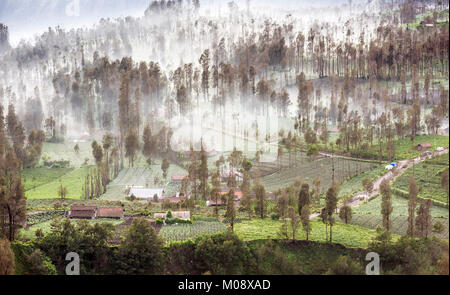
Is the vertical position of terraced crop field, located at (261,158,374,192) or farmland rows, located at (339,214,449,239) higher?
terraced crop field, located at (261,158,374,192)

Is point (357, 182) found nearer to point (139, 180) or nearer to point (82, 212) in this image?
point (139, 180)

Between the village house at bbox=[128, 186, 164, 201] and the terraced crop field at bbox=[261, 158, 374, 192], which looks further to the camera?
the terraced crop field at bbox=[261, 158, 374, 192]

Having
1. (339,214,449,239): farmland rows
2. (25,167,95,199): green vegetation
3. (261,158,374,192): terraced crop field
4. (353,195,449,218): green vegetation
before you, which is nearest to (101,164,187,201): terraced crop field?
(25,167,95,199): green vegetation

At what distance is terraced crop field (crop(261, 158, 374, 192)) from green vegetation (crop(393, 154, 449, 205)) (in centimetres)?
182

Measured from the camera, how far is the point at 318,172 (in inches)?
453

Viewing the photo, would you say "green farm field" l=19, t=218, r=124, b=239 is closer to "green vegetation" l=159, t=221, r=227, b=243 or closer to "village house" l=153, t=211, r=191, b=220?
"village house" l=153, t=211, r=191, b=220

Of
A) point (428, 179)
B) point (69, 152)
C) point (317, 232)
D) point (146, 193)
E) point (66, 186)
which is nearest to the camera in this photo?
point (317, 232)

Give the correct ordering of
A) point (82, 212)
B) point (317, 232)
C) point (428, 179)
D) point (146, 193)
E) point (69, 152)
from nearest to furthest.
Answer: point (317, 232) < point (428, 179) < point (82, 212) < point (146, 193) < point (69, 152)

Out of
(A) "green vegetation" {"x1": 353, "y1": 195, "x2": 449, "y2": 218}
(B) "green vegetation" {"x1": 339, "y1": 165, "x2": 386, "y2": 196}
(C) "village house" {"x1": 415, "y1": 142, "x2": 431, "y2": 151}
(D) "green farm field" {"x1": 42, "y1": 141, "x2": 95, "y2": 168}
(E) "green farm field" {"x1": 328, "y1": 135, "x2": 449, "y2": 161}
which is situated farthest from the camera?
(D) "green farm field" {"x1": 42, "y1": 141, "x2": 95, "y2": 168}

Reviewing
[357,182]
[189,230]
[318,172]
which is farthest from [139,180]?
[357,182]

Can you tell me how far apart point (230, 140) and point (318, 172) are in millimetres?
2689

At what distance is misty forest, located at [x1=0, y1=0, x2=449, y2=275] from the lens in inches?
273

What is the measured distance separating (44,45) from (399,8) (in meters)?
11.0
